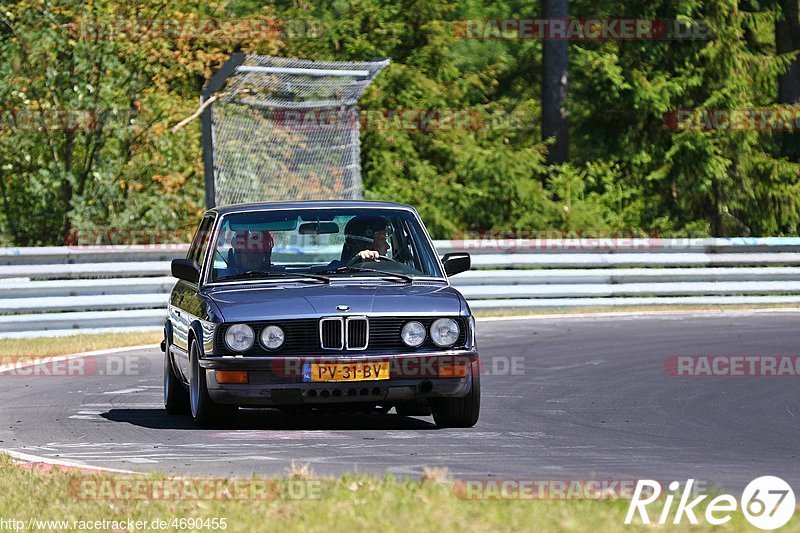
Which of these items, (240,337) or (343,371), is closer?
(343,371)

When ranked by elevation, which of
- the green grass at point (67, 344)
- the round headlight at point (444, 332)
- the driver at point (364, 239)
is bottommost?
the green grass at point (67, 344)

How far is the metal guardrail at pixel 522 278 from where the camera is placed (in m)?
18.7

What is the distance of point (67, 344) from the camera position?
57.9 ft

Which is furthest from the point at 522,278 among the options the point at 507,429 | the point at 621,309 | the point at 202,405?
the point at 202,405

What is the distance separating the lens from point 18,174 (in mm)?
25453

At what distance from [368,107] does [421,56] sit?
2125mm

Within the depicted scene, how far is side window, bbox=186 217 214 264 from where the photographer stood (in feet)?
38.1

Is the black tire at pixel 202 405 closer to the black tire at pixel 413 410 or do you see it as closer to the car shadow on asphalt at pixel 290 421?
the car shadow on asphalt at pixel 290 421

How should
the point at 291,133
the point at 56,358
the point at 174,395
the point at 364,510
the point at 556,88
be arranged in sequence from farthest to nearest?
the point at 556,88, the point at 291,133, the point at 56,358, the point at 174,395, the point at 364,510

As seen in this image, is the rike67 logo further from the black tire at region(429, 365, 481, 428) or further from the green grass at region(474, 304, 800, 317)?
the green grass at region(474, 304, 800, 317)

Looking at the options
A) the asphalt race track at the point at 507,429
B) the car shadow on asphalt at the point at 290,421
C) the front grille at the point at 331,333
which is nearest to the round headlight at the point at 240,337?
the front grille at the point at 331,333

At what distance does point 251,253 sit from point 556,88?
2332 cm

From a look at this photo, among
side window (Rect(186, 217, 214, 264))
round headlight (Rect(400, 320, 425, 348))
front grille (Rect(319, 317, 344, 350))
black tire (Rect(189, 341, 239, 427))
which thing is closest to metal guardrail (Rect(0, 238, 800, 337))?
side window (Rect(186, 217, 214, 264))

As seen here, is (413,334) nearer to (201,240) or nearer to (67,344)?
(201,240)
